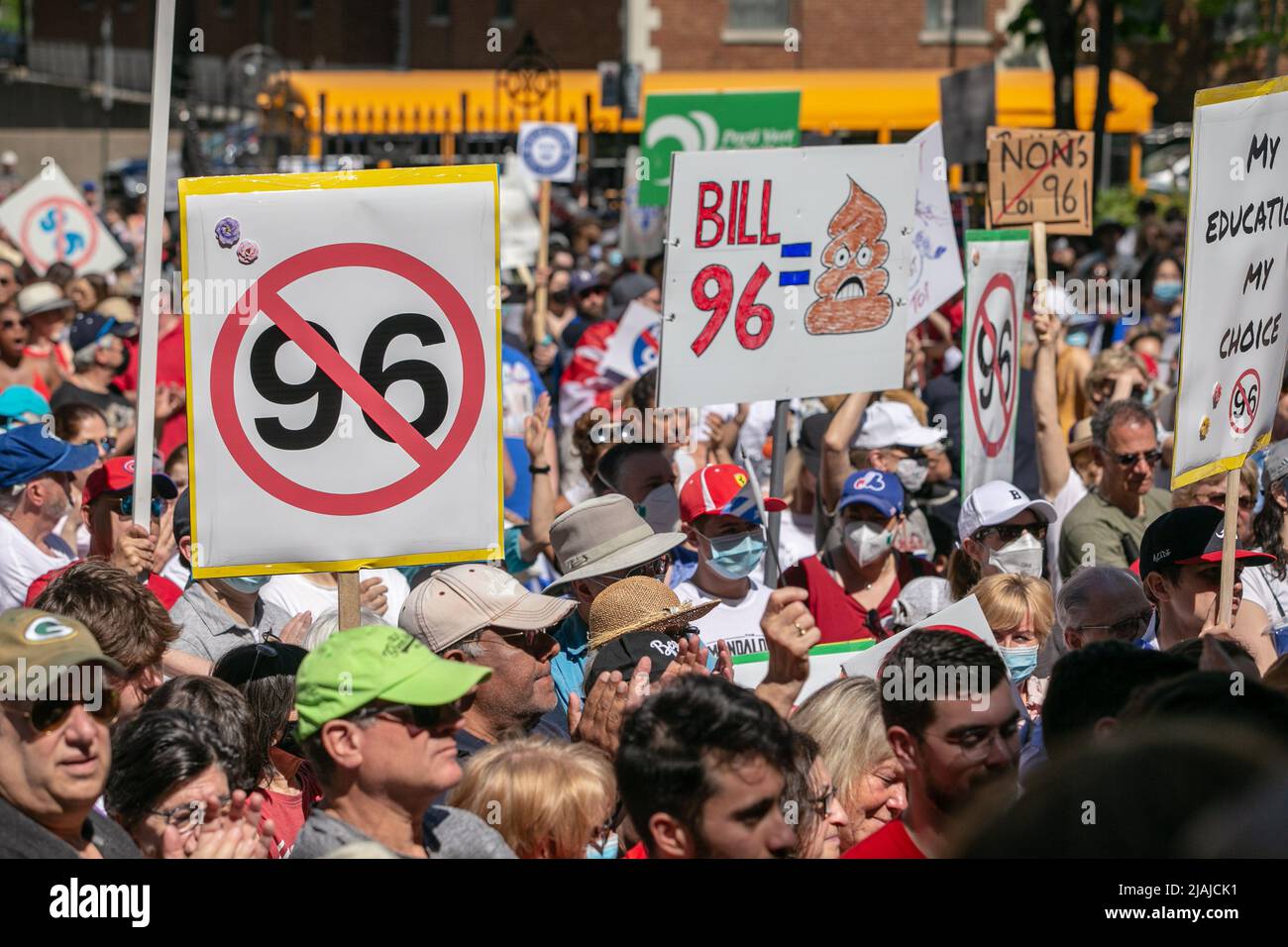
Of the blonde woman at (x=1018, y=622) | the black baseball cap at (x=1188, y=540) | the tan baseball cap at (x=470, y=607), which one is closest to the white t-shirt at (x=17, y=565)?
the tan baseball cap at (x=470, y=607)

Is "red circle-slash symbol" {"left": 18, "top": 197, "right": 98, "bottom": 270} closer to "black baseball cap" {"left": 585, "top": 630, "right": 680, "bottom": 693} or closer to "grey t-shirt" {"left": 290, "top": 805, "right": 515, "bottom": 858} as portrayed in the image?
"black baseball cap" {"left": 585, "top": 630, "right": 680, "bottom": 693}

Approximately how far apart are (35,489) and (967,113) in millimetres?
7795

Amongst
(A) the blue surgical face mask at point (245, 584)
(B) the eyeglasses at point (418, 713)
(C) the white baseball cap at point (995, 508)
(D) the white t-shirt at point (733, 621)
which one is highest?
(B) the eyeglasses at point (418, 713)

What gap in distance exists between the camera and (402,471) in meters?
4.14

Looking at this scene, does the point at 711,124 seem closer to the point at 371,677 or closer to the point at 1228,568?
the point at 1228,568

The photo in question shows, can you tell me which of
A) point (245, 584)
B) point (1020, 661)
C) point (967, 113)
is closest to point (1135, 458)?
point (1020, 661)

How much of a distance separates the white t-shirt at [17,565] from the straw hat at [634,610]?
6.51 feet

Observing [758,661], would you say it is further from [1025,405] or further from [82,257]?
[82,257]

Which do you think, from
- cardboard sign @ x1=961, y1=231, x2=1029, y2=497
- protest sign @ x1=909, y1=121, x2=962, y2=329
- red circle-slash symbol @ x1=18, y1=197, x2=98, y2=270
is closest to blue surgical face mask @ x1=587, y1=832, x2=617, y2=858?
A: cardboard sign @ x1=961, y1=231, x2=1029, y2=497

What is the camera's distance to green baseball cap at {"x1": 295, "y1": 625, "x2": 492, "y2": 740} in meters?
2.99

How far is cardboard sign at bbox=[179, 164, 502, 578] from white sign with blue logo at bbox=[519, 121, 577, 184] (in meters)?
9.05

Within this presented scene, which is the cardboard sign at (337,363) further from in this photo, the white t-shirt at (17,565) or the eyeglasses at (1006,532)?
the eyeglasses at (1006,532)

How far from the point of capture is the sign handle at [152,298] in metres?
4.88
